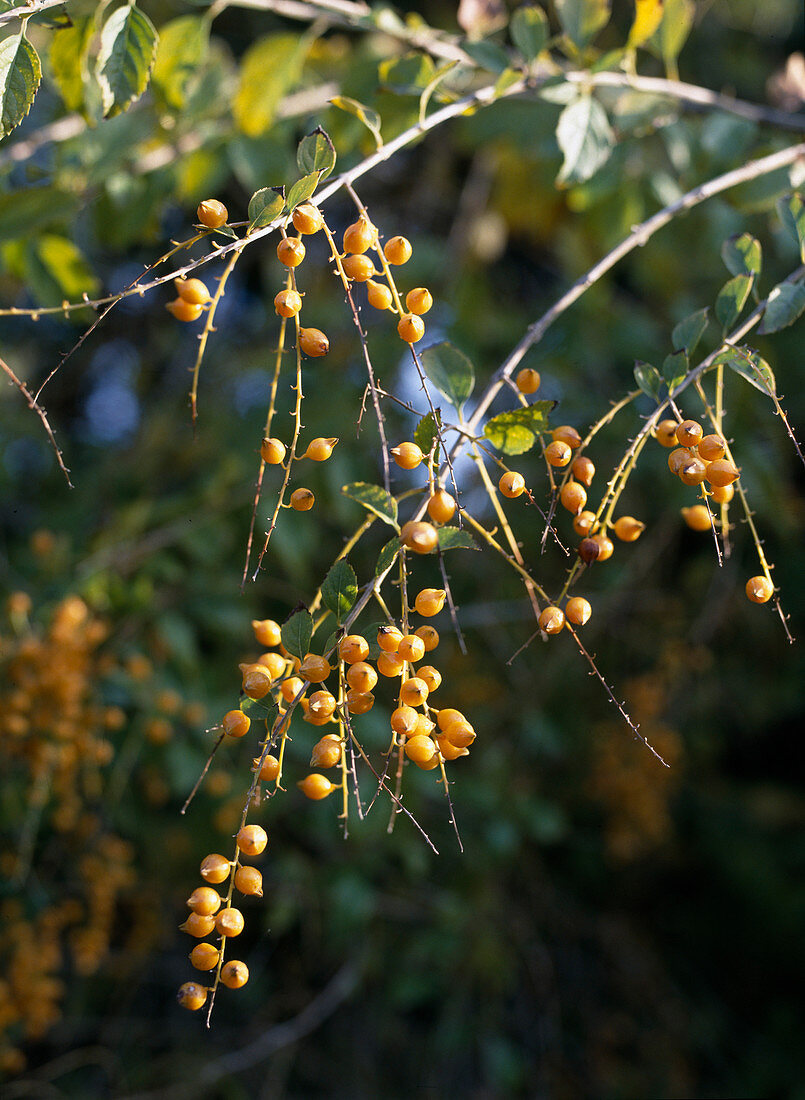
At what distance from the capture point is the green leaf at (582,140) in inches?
39.2

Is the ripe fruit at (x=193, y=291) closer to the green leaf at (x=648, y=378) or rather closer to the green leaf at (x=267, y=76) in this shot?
the green leaf at (x=648, y=378)

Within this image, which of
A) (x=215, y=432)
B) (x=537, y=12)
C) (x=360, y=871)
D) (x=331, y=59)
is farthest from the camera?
(x=360, y=871)

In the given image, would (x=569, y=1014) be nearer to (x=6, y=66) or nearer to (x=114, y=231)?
(x=114, y=231)

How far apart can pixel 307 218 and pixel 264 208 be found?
32 mm

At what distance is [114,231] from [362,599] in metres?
1.05

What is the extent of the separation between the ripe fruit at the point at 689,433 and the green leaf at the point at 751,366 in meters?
0.06

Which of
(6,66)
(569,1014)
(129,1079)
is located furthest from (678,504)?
(129,1079)

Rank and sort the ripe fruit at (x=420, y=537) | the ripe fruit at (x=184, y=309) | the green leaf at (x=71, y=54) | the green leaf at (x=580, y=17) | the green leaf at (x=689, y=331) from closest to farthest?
the ripe fruit at (x=420, y=537) < the ripe fruit at (x=184, y=309) < the green leaf at (x=689, y=331) < the green leaf at (x=71, y=54) < the green leaf at (x=580, y=17)

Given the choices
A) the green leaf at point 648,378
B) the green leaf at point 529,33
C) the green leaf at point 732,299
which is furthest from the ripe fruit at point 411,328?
the green leaf at point 529,33

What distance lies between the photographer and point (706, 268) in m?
1.71

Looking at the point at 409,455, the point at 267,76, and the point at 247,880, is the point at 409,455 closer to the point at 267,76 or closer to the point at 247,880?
the point at 247,880

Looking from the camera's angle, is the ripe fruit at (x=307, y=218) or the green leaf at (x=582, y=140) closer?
the ripe fruit at (x=307, y=218)

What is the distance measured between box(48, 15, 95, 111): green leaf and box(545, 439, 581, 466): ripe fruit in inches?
31.3

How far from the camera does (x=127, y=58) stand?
0.82m
